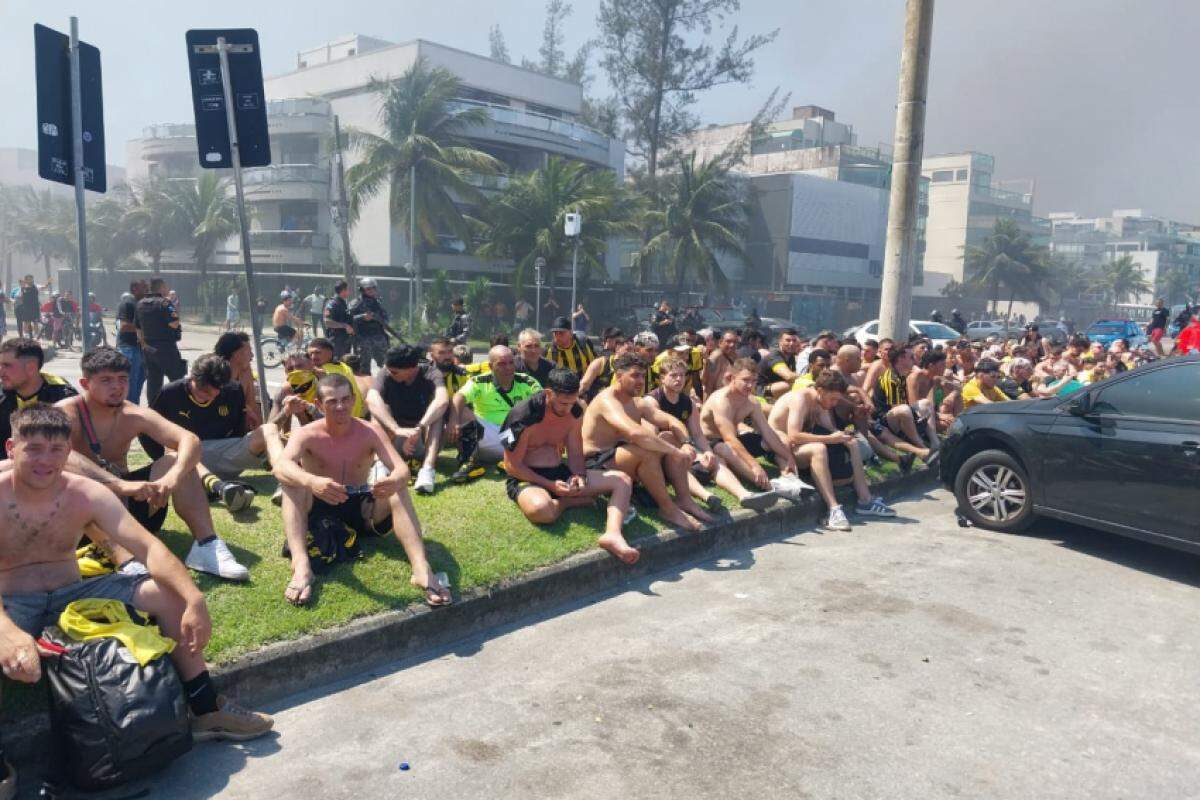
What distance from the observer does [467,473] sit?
7422 millimetres

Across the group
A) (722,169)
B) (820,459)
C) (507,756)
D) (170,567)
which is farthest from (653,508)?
(722,169)

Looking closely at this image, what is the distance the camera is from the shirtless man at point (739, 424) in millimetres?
8062

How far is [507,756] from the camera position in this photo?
12.6 feet

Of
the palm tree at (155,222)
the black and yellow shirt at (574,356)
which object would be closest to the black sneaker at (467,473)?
the black and yellow shirt at (574,356)

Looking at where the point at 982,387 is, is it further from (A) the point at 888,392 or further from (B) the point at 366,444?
(B) the point at 366,444

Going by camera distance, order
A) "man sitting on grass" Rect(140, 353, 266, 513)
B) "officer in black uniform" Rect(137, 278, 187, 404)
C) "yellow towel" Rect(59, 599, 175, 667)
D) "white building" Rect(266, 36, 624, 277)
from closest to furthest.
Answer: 1. "yellow towel" Rect(59, 599, 175, 667)
2. "man sitting on grass" Rect(140, 353, 266, 513)
3. "officer in black uniform" Rect(137, 278, 187, 404)
4. "white building" Rect(266, 36, 624, 277)

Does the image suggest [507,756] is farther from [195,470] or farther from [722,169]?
[722,169]

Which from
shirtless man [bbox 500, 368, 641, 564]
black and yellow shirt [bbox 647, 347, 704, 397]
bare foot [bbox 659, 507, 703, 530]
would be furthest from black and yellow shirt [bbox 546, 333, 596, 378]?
bare foot [bbox 659, 507, 703, 530]

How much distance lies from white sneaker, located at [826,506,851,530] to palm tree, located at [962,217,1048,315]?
68555mm

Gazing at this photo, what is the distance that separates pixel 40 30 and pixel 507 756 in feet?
18.9

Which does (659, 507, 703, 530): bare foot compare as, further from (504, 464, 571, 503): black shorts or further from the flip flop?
the flip flop

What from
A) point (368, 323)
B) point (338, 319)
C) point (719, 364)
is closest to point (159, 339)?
point (338, 319)

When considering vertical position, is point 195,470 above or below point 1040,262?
below

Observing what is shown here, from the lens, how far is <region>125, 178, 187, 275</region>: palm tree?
140ft
